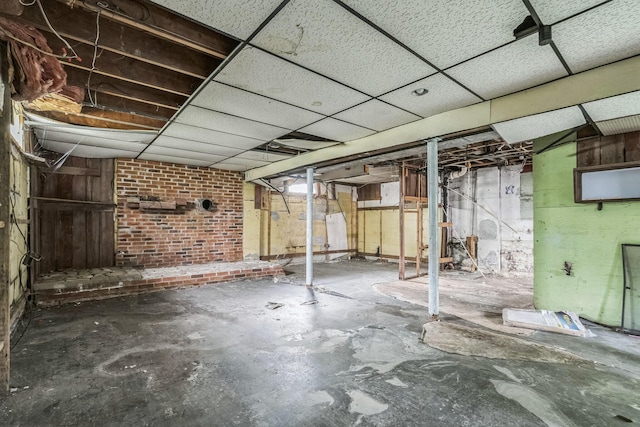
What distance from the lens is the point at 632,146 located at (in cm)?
300

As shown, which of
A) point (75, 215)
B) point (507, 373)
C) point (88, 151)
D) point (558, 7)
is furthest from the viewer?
point (75, 215)

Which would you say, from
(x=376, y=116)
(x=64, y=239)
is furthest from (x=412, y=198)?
(x=64, y=239)

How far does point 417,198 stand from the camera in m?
6.15

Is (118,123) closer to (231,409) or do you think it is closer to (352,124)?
(352,124)

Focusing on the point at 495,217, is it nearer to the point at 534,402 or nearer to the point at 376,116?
the point at 376,116

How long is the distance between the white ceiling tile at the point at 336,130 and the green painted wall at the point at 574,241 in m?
2.19

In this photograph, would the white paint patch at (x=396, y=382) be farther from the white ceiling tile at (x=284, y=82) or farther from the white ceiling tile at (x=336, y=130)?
the white ceiling tile at (x=336, y=130)

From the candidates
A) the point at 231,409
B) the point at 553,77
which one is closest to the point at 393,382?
the point at 231,409

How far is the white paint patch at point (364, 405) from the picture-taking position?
1798 mm

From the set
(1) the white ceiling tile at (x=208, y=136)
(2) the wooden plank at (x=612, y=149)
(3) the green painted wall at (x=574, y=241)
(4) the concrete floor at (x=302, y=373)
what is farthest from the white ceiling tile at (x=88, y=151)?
(2) the wooden plank at (x=612, y=149)

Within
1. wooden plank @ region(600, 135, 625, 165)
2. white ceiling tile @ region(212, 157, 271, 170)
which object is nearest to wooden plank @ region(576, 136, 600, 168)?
wooden plank @ region(600, 135, 625, 165)

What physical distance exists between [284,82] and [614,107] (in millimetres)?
2709

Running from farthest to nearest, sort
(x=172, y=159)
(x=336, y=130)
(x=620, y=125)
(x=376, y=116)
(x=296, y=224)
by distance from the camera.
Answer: (x=296, y=224) < (x=172, y=159) < (x=336, y=130) < (x=376, y=116) < (x=620, y=125)

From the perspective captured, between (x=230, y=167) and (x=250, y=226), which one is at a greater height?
(x=230, y=167)
